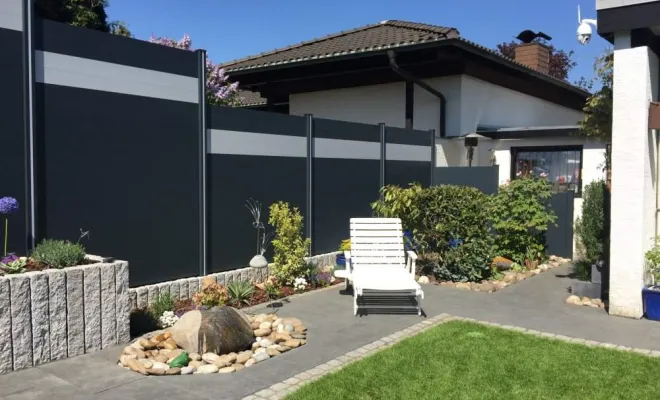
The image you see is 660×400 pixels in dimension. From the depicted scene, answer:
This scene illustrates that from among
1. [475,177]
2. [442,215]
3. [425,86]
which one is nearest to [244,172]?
[442,215]

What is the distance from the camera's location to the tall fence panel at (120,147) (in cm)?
585

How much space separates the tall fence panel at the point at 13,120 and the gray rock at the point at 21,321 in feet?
3.11

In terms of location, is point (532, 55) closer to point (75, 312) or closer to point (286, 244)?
point (286, 244)

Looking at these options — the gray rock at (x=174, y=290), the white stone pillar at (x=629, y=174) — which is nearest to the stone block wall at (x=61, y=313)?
the gray rock at (x=174, y=290)

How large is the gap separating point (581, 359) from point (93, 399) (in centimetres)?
433

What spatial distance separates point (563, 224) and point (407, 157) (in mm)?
3504

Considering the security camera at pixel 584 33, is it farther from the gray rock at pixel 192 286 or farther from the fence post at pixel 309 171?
the gray rock at pixel 192 286

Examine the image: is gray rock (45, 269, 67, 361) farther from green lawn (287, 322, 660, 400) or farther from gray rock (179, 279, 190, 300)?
green lawn (287, 322, 660, 400)

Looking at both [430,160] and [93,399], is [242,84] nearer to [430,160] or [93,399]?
[430,160]

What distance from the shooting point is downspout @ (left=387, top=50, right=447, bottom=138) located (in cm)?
1234

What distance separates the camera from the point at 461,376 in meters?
4.78

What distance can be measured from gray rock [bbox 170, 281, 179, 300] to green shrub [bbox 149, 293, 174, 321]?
0.14 m

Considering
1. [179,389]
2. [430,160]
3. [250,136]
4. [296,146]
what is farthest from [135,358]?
[430,160]

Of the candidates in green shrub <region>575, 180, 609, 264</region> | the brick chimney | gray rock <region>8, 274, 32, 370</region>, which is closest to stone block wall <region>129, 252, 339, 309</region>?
gray rock <region>8, 274, 32, 370</region>
